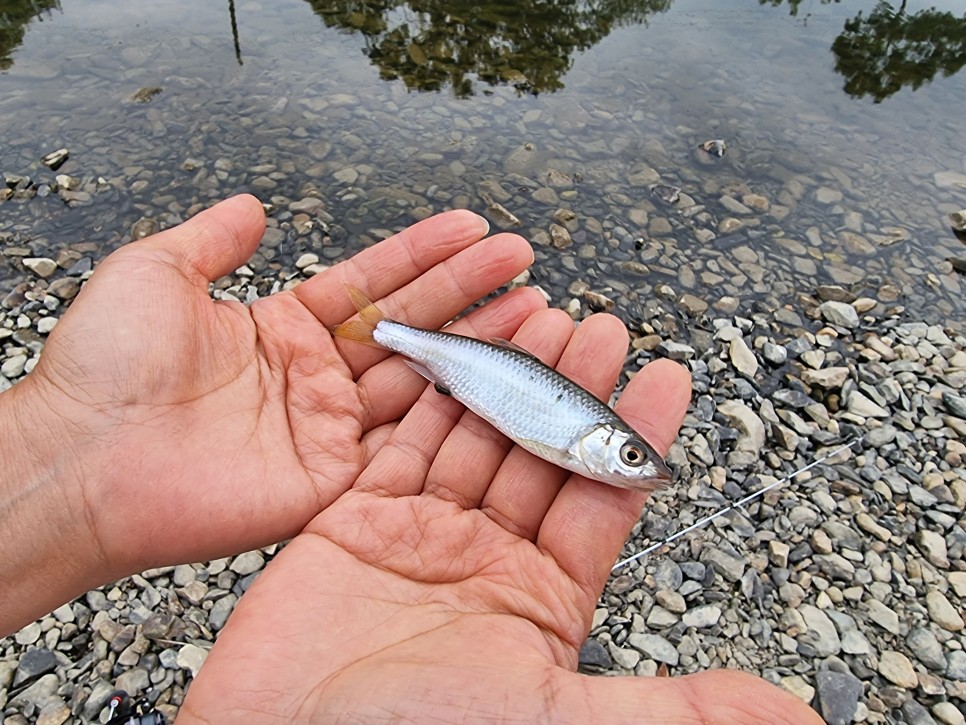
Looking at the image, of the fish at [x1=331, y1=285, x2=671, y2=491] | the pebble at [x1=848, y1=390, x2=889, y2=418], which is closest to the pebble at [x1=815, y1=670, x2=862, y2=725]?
the fish at [x1=331, y1=285, x2=671, y2=491]

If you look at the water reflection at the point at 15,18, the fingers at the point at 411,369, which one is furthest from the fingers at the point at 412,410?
the water reflection at the point at 15,18

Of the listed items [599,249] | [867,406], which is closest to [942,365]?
[867,406]

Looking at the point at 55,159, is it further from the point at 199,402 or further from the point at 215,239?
the point at 199,402

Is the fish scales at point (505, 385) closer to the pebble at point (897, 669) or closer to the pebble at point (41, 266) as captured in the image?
the pebble at point (897, 669)

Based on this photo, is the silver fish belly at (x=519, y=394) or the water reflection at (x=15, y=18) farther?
the water reflection at (x=15, y=18)

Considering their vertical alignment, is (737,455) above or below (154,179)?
below

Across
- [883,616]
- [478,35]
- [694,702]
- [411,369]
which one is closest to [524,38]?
[478,35]

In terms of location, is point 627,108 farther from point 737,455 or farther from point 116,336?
point 116,336

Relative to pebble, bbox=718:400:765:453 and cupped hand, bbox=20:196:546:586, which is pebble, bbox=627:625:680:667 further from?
cupped hand, bbox=20:196:546:586
